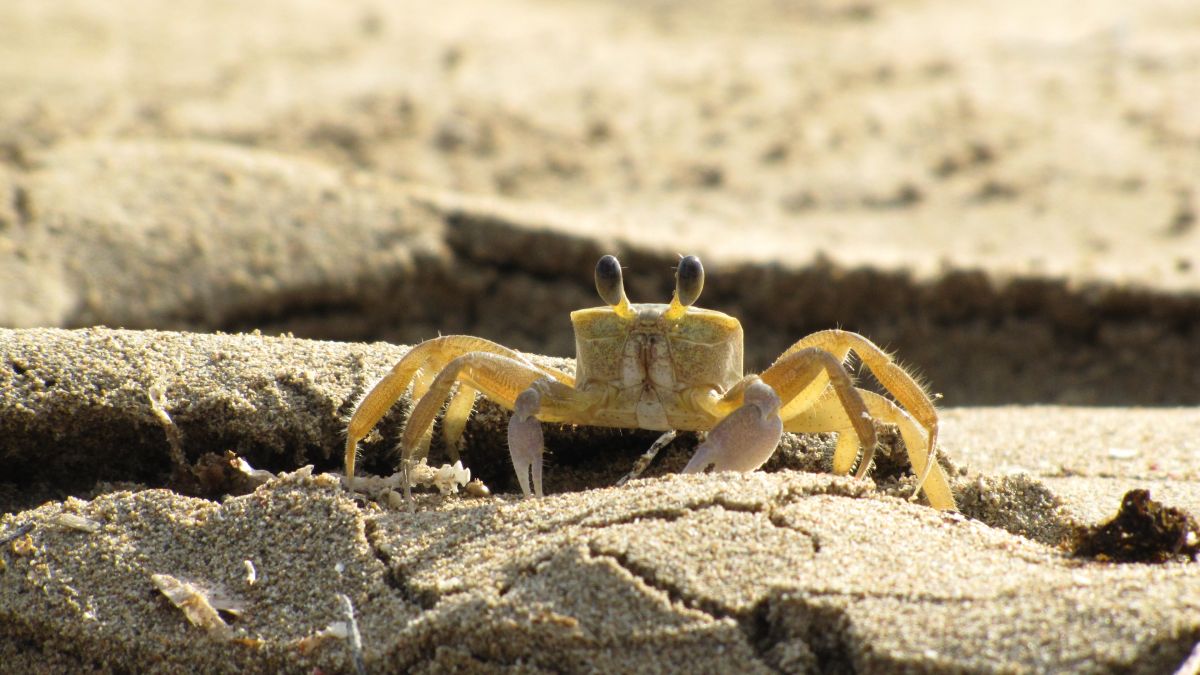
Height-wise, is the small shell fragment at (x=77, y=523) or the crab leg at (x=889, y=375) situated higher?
the crab leg at (x=889, y=375)

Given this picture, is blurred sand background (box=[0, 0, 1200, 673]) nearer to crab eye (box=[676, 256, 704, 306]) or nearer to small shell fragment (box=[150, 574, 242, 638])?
small shell fragment (box=[150, 574, 242, 638])

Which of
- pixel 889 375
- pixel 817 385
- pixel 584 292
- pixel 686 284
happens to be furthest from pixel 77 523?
pixel 584 292

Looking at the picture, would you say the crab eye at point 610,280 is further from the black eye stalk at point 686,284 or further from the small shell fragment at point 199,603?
the small shell fragment at point 199,603

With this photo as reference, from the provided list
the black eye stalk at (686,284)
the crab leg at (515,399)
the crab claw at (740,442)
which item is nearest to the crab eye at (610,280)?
the black eye stalk at (686,284)

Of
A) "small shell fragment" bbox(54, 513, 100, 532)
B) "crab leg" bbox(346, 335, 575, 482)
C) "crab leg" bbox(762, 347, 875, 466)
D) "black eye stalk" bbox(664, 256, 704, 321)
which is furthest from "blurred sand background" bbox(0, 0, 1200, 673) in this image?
"black eye stalk" bbox(664, 256, 704, 321)

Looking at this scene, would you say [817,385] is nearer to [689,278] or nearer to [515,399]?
[689,278]

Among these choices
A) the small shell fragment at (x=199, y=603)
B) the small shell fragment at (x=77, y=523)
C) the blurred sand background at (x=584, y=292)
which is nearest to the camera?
the blurred sand background at (x=584, y=292)
